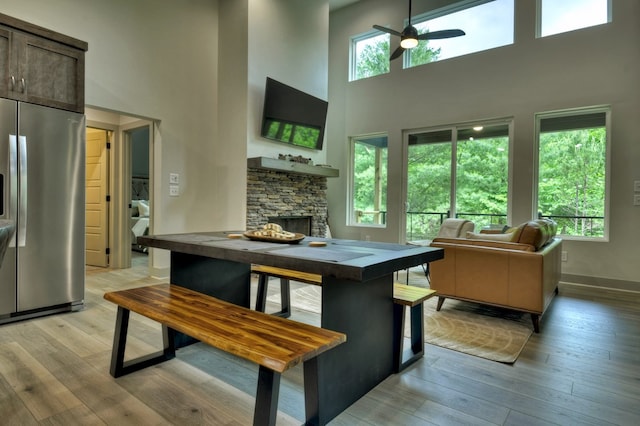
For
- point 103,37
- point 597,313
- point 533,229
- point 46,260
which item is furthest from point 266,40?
point 597,313

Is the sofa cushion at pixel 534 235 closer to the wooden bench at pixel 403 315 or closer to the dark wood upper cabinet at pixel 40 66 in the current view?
the wooden bench at pixel 403 315

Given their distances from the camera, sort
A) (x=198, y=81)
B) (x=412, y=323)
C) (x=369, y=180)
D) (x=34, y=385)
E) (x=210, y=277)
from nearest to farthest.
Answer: (x=34, y=385), (x=412, y=323), (x=210, y=277), (x=198, y=81), (x=369, y=180)

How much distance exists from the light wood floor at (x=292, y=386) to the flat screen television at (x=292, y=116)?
3113 millimetres

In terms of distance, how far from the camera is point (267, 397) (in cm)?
132

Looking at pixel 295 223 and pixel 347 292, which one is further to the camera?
pixel 295 223

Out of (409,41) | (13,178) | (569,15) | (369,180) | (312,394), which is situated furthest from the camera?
(369,180)

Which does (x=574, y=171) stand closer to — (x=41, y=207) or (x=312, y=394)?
(x=312, y=394)

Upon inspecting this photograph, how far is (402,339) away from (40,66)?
3513 mm

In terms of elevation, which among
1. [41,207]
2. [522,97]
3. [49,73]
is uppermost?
[522,97]

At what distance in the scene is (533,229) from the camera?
295 cm

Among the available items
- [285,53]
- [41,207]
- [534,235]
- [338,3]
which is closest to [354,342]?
[534,235]

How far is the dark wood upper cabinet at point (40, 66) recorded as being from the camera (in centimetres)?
279

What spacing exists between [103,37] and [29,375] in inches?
138

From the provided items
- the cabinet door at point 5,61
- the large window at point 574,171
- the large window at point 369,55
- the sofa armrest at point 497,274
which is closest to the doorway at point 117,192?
the cabinet door at point 5,61
